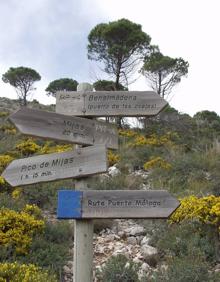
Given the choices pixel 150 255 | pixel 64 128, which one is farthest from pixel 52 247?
pixel 64 128

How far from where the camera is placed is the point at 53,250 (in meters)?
6.56

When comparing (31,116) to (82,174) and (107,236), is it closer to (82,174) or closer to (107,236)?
(82,174)

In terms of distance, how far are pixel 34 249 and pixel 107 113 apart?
9.38ft

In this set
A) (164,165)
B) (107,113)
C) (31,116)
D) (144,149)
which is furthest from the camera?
(144,149)

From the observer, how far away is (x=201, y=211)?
23.3ft

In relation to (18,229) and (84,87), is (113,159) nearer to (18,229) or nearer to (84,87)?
(18,229)

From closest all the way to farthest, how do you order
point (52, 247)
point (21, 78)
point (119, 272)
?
point (119, 272) → point (52, 247) → point (21, 78)

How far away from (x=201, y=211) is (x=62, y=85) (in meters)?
28.0

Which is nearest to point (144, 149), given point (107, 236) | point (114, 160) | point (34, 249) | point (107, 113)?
point (114, 160)

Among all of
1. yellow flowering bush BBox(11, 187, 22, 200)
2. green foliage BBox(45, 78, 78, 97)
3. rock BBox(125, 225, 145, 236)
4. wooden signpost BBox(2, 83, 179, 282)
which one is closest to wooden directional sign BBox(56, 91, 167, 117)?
wooden signpost BBox(2, 83, 179, 282)

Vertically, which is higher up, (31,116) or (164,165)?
(164,165)

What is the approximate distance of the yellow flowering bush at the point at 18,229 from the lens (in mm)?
6578

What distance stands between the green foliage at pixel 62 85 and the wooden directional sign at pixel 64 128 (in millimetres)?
28323

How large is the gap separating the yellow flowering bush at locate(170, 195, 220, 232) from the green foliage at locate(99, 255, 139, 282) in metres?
1.48
